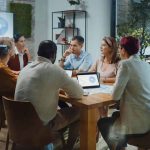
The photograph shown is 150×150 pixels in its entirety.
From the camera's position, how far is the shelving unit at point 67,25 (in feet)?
18.4

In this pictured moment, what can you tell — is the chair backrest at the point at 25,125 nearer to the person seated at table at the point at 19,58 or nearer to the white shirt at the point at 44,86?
the white shirt at the point at 44,86

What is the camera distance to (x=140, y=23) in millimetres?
4867

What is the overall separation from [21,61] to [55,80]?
1.78m

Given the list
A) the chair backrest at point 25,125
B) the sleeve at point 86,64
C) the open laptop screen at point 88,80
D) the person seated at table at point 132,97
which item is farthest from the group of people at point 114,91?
the sleeve at point 86,64

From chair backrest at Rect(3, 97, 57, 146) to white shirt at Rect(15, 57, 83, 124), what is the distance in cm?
13

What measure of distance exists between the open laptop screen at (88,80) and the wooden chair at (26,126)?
2.28 feet

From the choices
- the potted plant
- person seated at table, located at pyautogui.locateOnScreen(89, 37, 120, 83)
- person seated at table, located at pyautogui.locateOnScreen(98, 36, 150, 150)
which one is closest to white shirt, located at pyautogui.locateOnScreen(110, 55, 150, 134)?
person seated at table, located at pyautogui.locateOnScreen(98, 36, 150, 150)

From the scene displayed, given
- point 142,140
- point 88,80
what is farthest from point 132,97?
point 88,80

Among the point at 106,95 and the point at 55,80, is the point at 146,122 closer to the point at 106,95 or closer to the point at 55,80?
the point at 106,95

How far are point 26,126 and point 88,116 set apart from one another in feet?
1.56

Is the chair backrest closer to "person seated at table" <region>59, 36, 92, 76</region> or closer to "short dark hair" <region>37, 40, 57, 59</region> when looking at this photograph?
"short dark hair" <region>37, 40, 57, 59</region>

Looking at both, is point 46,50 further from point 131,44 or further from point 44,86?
point 131,44

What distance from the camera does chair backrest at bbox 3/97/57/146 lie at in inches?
83.5

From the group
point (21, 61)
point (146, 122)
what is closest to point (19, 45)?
point (21, 61)
